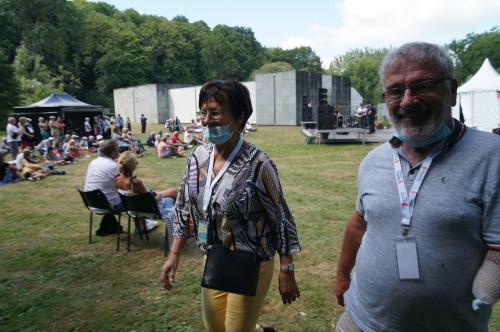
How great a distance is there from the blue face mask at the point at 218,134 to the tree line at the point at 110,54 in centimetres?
3932

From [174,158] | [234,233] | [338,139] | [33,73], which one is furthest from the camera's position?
[33,73]

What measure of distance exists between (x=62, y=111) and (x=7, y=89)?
18322mm

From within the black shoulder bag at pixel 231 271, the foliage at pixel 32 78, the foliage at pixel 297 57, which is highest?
the foliage at pixel 297 57

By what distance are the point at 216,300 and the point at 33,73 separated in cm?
5004

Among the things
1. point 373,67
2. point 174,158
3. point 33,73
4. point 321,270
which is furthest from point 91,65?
point 321,270

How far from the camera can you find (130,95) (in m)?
45.8

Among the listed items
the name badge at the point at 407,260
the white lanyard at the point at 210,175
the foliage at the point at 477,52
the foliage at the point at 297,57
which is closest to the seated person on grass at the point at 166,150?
the white lanyard at the point at 210,175

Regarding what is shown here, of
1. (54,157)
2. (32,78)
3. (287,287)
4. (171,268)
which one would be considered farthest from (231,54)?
(287,287)

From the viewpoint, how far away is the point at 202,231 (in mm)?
2469

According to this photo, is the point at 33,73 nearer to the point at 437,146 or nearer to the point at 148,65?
the point at 148,65

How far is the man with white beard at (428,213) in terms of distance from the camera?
1.54m

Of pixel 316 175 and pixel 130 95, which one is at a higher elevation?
pixel 130 95

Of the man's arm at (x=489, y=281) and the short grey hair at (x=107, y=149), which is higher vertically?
the short grey hair at (x=107, y=149)

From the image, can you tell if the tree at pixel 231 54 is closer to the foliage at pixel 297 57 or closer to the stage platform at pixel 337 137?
the foliage at pixel 297 57
